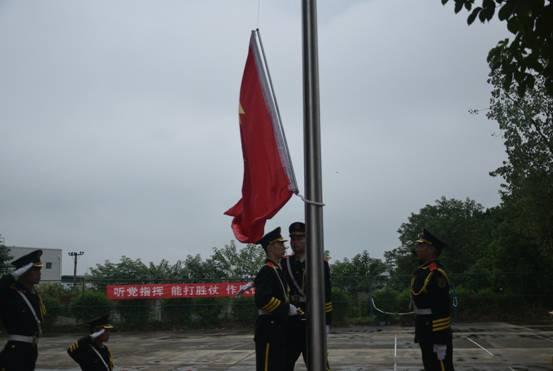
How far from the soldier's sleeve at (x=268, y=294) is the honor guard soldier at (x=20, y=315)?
247 centimetres

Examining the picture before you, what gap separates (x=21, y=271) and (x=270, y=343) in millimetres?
2683

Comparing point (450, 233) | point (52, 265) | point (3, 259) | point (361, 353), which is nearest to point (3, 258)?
point (3, 259)

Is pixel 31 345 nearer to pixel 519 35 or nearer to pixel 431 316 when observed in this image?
pixel 431 316

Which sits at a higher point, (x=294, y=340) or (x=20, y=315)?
(x=20, y=315)

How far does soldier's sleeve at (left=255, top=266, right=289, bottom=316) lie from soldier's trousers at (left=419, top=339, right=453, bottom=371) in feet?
6.49

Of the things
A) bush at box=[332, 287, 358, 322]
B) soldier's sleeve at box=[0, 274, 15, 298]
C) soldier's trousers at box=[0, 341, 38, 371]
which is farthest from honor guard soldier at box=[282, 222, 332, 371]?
bush at box=[332, 287, 358, 322]

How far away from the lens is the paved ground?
1077 cm

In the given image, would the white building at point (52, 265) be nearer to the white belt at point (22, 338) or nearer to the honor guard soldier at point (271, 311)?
the white belt at point (22, 338)

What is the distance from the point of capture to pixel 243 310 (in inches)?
950

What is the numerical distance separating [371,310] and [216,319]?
6.82 metres

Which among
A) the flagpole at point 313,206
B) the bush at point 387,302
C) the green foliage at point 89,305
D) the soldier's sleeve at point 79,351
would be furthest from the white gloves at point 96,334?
the green foliage at point 89,305

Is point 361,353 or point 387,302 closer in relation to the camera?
point 361,353

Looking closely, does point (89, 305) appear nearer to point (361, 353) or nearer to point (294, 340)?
point (361, 353)

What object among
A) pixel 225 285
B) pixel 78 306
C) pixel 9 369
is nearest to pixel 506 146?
pixel 225 285
